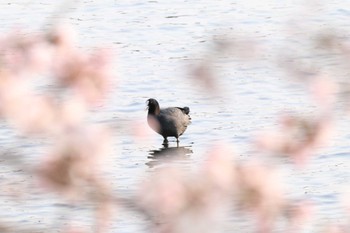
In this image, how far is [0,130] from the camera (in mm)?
16672

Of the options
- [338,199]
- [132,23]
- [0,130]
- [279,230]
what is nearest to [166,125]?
[0,130]

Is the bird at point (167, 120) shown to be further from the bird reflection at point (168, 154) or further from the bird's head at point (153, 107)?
the bird reflection at point (168, 154)

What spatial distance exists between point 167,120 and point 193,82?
12.0 metres

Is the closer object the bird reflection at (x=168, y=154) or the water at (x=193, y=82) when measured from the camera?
the water at (x=193, y=82)

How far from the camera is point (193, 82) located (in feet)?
14.6

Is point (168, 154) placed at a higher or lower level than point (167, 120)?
lower

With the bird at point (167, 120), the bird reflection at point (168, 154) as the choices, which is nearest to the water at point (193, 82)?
the bird reflection at point (168, 154)

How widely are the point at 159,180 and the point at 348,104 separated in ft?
3.04

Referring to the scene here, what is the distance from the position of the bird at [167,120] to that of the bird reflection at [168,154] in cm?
22

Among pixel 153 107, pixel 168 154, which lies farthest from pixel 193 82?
pixel 153 107

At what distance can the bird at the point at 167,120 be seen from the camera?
16344mm

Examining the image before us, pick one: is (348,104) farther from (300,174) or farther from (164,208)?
(300,174)

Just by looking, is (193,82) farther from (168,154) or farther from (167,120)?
(167,120)

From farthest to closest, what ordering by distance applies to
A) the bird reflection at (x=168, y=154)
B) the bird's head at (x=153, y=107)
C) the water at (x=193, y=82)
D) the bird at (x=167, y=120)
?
the bird's head at (x=153, y=107), the bird at (x=167, y=120), the bird reflection at (x=168, y=154), the water at (x=193, y=82)
